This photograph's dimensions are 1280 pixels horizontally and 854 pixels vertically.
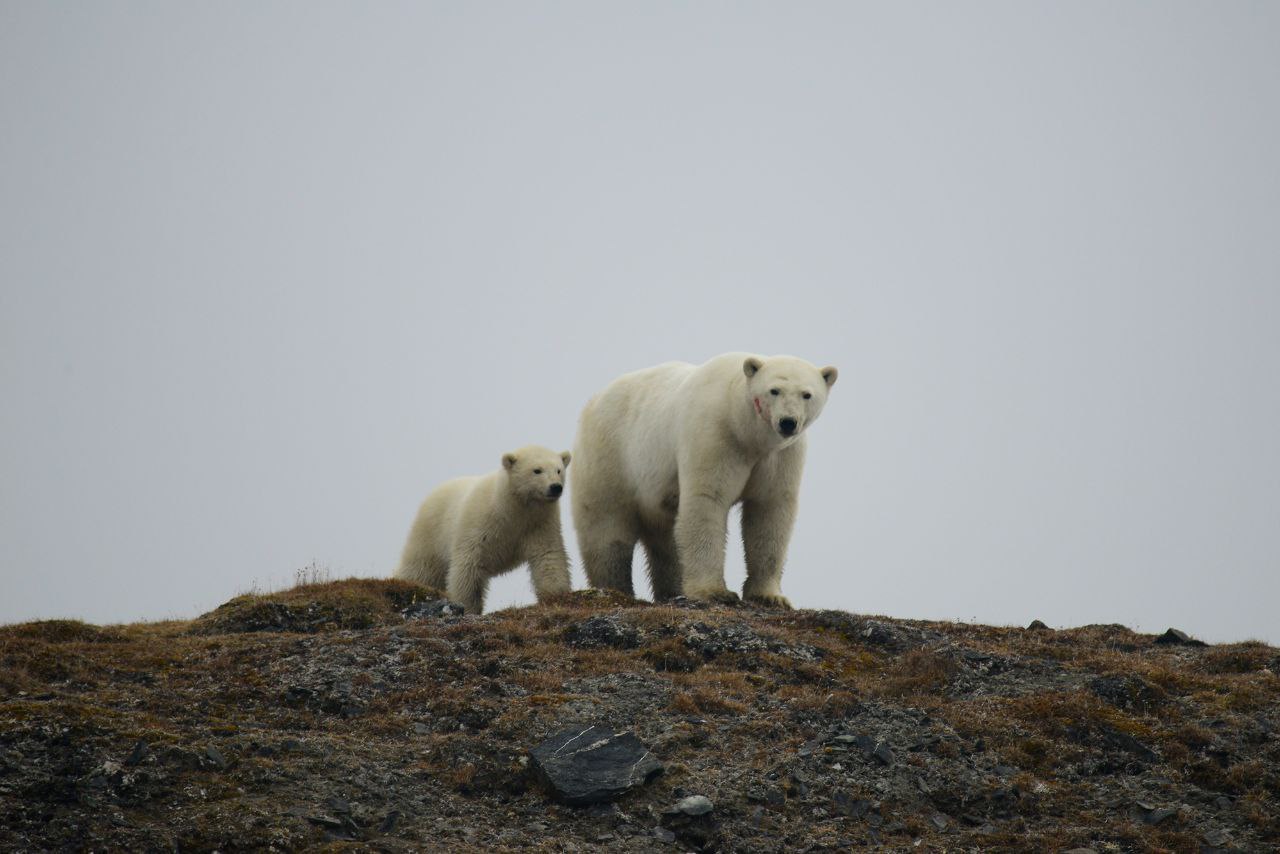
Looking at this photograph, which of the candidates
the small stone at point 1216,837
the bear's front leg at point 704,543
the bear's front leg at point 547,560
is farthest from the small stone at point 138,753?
the bear's front leg at point 547,560

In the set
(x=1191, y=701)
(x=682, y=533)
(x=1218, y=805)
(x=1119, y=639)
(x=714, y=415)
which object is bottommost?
(x=1218, y=805)

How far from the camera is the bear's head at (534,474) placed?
60.3ft

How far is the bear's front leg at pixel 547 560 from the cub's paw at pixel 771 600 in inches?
134

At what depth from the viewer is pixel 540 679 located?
11789mm

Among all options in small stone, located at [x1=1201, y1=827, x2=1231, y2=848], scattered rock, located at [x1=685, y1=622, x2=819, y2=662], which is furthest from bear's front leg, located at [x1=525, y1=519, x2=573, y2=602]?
small stone, located at [x1=1201, y1=827, x2=1231, y2=848]

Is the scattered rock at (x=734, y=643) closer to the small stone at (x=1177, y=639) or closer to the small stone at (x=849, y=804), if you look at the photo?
the small stone at (x=849, y=804)

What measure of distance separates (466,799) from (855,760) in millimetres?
3370

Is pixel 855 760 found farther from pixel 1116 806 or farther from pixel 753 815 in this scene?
pixel 1116 806

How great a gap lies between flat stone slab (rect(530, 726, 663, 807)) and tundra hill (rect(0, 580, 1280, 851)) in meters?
0.09

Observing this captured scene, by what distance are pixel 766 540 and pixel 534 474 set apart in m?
3.85

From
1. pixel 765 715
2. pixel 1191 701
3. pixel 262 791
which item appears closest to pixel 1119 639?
pixel 1191 701

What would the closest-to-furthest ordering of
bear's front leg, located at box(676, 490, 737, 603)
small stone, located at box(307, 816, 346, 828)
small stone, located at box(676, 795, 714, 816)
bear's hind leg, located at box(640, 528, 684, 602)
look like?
1. small stone, located at box(307, 816, 346, 828)
2. small stone, located at box(676, 795, 714, 816)
3. bear's front leg, located at box(676, 490, 737, 603)
4. bear's hind leg, located at box(640, 528, 684, 602)

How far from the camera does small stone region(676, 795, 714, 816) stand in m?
9.41

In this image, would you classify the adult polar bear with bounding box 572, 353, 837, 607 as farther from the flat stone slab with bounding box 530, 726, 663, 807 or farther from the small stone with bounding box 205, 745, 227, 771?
the small stone with bounding box 205, 745, 227, 771
